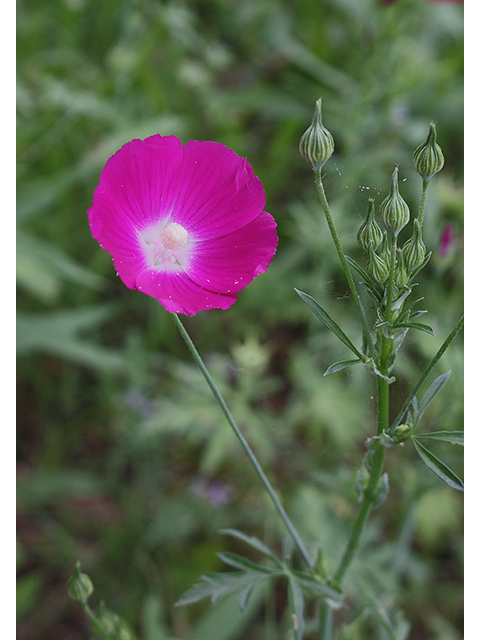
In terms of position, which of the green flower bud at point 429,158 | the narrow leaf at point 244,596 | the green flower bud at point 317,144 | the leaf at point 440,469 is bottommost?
the narrow leaf at point 244,596

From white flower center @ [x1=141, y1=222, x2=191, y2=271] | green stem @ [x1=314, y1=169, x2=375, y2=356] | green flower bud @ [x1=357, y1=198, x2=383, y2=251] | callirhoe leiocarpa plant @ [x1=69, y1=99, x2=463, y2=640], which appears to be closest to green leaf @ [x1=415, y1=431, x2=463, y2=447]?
callirhoe leiocarpa plant @ [x1=69, y1=99, x2=463, y2=640]

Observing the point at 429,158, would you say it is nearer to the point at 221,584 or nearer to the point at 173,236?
the point at 173,236

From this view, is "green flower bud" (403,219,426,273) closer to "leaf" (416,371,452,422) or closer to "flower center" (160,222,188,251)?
"leaf" (416,371,452,422)

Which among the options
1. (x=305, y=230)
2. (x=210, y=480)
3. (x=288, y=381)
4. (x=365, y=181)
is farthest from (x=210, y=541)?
(x=365, y=181)

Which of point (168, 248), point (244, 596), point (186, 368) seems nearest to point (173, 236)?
point (168, 248)

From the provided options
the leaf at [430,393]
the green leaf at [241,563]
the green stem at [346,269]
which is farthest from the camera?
the green leaf at [241,563]

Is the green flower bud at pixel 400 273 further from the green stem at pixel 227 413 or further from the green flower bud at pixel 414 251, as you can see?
the green stem at pixel 227 413

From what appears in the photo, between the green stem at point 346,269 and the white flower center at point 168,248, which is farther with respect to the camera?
the white flower center at point 168,248

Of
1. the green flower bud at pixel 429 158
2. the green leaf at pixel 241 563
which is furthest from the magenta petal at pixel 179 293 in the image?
the green leaf at pixel 241 563
